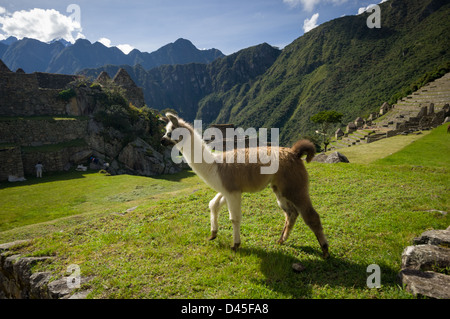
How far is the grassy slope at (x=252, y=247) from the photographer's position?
3283 mm

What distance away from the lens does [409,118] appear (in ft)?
107

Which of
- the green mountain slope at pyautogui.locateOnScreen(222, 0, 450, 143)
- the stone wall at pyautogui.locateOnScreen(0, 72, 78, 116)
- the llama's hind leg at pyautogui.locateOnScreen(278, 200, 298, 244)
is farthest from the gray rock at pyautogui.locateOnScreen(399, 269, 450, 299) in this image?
the green mountain slope at pyautogui.locateOnScreen(222, 0, 450, 143)

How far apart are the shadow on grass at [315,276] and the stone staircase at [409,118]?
1066 inches

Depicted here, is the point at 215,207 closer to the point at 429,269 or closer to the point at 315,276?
the point at 315,276

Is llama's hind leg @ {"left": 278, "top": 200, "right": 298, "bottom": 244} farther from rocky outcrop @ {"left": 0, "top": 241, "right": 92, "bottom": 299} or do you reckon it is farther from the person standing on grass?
the person standing on grass

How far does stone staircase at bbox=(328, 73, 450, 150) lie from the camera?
28922 mm

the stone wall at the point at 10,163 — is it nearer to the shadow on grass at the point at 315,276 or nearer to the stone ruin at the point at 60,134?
the stone ruin at the point at 60,134

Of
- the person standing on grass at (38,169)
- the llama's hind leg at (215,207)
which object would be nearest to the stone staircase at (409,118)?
the llama's hind leg at (215,207)

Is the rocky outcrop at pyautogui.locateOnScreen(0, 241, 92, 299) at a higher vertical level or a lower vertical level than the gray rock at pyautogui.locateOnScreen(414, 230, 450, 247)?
lower

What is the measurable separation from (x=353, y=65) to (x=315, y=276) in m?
129

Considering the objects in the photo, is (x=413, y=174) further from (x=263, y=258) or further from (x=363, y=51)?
(x=363, y=51)

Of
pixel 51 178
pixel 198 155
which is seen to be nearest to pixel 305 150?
pixel 198 155

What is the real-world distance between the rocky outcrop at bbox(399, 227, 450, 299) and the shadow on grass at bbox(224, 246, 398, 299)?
0.26 metres
